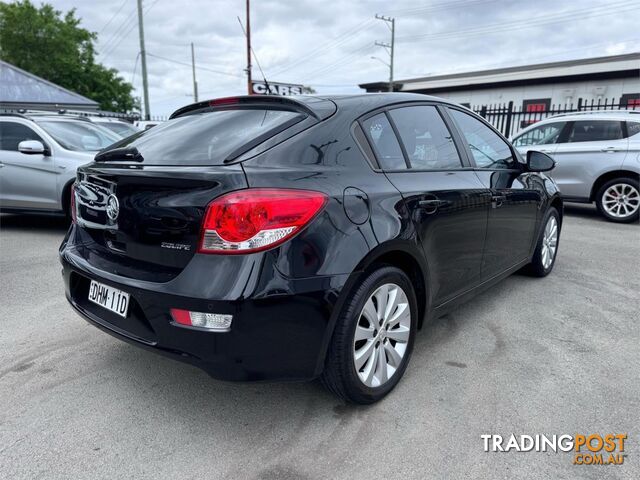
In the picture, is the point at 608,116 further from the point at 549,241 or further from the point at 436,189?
the point at 436,189

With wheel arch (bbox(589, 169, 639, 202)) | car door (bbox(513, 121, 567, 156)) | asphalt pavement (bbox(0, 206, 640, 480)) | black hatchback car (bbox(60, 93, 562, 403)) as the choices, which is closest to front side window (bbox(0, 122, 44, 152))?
asphalt pavement (bbox(0, 206, 640, 480))

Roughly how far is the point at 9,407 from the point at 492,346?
9.37 ft

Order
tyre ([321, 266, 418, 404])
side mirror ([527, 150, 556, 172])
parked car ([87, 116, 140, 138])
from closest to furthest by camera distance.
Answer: tyre ([321, 266, 418, 404])
side mirror ([527, 150, 556, 172])
parked car ([87, 116, 140, 138])

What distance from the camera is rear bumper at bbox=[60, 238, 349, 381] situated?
196 centimetres

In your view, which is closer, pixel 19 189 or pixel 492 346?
pixel 492 346

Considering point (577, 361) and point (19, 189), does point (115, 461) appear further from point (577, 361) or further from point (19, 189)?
point (19, 189)

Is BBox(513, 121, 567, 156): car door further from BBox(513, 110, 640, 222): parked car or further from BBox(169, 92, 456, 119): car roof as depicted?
BBox(169, 92, 456, 119): car roof

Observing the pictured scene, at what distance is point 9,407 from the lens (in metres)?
2.48

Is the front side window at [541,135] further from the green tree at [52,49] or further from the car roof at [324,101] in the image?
the green tree at [52,49]

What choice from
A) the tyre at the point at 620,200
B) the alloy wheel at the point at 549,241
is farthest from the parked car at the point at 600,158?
the alloy wheel at the point at 549,241

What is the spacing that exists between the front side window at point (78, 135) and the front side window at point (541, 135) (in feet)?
23.4

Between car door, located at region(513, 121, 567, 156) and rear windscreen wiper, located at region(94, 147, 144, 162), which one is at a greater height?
car door, located at region(513, 121, 567, 156)

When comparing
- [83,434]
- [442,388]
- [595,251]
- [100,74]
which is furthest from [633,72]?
[100,74]

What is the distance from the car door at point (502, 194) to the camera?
340 cm
